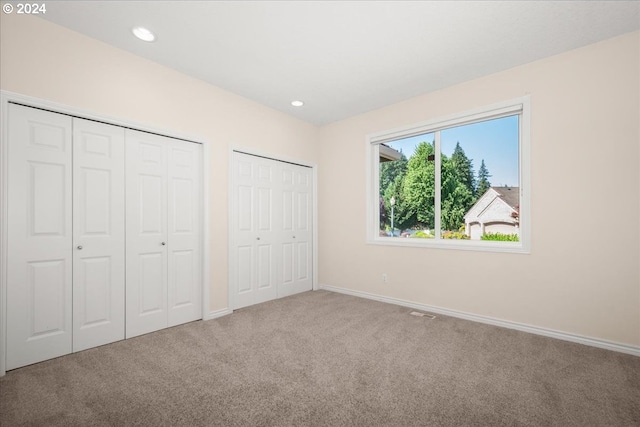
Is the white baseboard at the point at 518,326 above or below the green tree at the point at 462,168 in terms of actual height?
below

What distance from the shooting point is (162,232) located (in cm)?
313

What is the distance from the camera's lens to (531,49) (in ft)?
9.14

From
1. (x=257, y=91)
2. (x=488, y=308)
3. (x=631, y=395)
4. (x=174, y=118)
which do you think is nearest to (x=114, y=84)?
(x=174, y=118)

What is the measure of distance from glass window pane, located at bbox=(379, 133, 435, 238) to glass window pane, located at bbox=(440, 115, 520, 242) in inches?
7.8

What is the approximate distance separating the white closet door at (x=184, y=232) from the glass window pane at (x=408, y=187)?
8.60 ft

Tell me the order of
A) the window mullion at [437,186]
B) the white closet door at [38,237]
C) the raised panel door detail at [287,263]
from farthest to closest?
the raised panel door detail at [287,263], the window mullion at [437,186], the white closet door at [38,237]

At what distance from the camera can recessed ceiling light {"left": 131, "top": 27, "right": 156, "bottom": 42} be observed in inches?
99.0

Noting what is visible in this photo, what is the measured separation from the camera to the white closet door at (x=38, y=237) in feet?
7.41

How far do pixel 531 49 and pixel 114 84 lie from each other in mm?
4019

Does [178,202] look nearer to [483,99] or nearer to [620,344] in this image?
[483,99]

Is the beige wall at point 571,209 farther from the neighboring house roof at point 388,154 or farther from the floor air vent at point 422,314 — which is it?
the neighboring house roof at point 388,154

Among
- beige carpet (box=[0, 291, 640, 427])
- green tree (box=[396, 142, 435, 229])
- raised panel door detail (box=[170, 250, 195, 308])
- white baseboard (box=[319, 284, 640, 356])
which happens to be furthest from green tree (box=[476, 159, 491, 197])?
raised panel door detail (box=[170, 250, 195, 308])

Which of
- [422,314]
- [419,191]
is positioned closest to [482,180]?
[419,191]

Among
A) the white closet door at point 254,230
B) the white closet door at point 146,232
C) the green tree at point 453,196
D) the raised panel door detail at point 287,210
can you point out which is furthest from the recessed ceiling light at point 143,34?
the green tree at point 453,196
